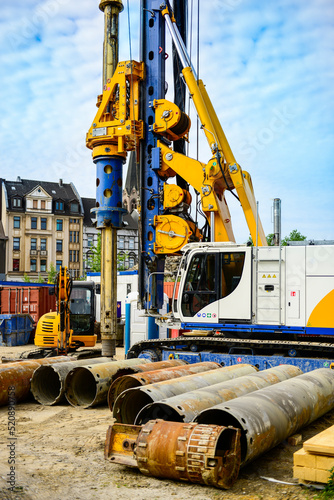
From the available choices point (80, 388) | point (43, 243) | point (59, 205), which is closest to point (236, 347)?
point (80, 388)

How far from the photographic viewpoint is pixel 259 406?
21.7 ft

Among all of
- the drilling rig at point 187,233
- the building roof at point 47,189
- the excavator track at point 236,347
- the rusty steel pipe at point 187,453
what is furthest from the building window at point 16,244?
the rusty steel pipe at point 187,453

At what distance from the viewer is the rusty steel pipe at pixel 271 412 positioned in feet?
20.4

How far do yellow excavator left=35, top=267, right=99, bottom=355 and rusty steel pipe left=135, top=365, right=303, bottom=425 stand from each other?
962cm

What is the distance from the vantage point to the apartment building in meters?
67.0

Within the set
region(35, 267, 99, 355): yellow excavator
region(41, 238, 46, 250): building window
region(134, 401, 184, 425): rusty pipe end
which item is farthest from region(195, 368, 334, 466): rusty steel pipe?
region(41, 238, 46, 250): building window

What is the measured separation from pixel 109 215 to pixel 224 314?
3811 millimetres

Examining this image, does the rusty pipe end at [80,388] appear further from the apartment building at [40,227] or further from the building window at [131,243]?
the building window at [131,243]

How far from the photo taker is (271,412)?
6.72m

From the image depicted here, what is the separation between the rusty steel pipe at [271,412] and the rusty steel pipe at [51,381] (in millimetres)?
4352

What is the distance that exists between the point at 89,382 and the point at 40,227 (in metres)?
60.0

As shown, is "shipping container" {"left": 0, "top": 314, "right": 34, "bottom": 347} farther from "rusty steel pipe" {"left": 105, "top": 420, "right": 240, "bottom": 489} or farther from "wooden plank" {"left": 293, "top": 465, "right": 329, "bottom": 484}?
"wooden plank" {"left": 293, "top": 465, "right": 329, "bottom": 484}

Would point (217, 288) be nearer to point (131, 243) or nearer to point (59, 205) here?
point (59, 205)

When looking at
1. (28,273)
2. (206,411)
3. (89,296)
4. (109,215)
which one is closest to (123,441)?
(206,411)
